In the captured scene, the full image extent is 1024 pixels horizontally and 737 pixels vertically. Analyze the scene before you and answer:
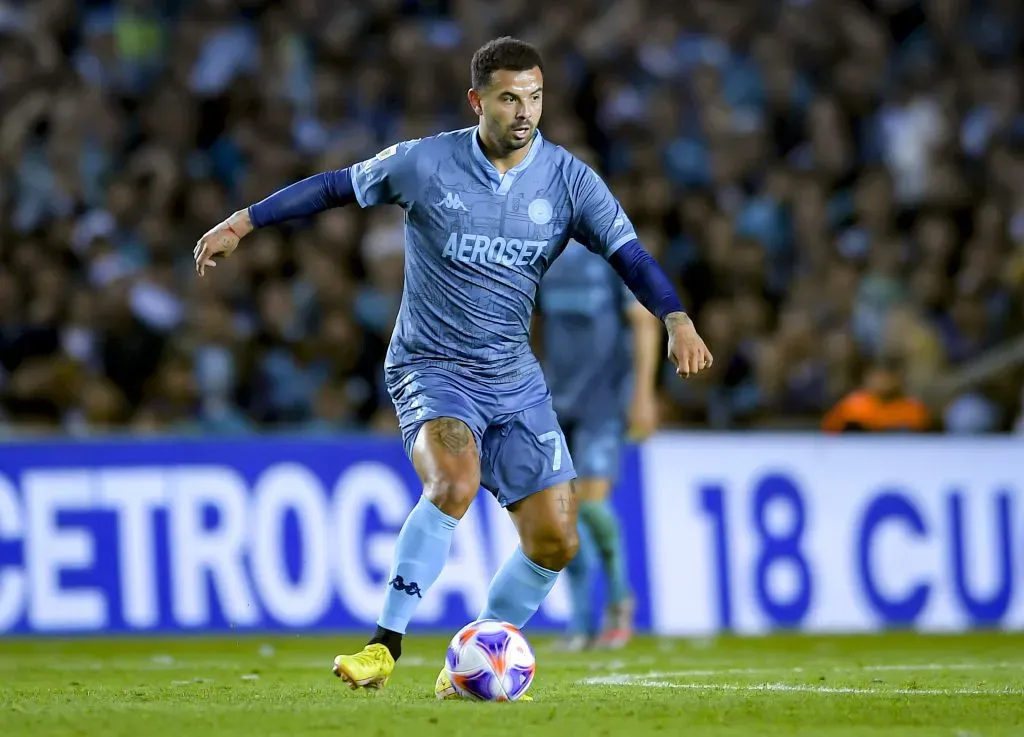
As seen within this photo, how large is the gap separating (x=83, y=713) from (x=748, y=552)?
21.5 feet

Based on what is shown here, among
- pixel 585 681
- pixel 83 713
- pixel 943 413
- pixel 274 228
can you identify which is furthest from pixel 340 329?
pixel 83 713

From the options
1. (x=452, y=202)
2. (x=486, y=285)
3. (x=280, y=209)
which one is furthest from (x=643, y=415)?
(x=280, y=209)

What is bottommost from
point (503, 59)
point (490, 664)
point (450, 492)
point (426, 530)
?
point (490, 664)

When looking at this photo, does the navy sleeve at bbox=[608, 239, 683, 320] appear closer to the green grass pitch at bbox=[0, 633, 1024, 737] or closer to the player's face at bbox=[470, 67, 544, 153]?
A: the player's face at bbox=[470, 67, 544, 153]

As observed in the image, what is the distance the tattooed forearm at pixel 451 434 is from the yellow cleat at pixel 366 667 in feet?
2.57

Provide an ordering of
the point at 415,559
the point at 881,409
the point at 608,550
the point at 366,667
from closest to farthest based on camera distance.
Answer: the point at 366,667
the point at 415,559
the point at 608,550
the point at 881,409

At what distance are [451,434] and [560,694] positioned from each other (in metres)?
1.13

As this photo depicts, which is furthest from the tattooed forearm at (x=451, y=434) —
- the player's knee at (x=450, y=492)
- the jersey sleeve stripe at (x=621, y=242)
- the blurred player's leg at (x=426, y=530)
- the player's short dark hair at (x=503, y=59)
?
the player's short dark hair at (x=503, y=59)

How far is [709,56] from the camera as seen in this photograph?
1619cm

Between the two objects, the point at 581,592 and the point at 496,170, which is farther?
the point at 581,592

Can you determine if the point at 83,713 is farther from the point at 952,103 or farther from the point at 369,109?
the point at 952,103

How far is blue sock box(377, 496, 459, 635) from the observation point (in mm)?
6684

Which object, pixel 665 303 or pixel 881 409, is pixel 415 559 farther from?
pixel 881 409

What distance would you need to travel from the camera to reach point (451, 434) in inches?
262
